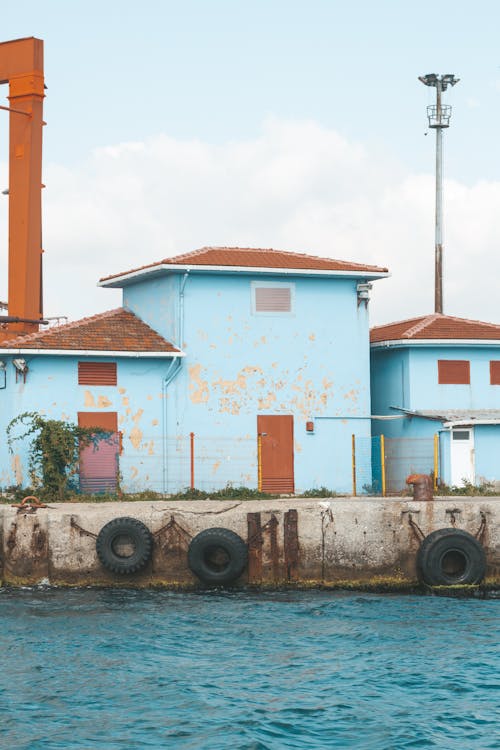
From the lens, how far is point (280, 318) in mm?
31188

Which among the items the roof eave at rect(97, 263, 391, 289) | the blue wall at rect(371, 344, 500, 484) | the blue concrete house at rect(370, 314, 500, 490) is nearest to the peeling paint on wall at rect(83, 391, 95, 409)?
the roof eave at rect(97, 263, 391, 289)

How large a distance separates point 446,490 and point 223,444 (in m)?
5.81

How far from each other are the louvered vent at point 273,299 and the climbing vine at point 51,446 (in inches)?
222

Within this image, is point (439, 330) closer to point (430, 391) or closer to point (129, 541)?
point (430, 391)

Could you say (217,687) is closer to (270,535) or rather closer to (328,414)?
(270,535)

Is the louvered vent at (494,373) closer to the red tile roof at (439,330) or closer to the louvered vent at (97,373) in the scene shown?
the red tile roof at (439,330)

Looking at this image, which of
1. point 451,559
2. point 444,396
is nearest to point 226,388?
point 444,396

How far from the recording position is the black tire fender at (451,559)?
2239 cm

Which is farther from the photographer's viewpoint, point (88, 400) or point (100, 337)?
point (100, 337)

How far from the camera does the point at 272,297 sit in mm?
31203

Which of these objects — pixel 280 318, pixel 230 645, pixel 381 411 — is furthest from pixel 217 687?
pixel 381 411

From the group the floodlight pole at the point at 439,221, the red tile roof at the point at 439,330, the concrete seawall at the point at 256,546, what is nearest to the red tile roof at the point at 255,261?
the red tile roof at the point at 439,330

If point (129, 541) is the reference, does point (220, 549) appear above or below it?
below

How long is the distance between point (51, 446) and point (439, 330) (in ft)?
39.8
